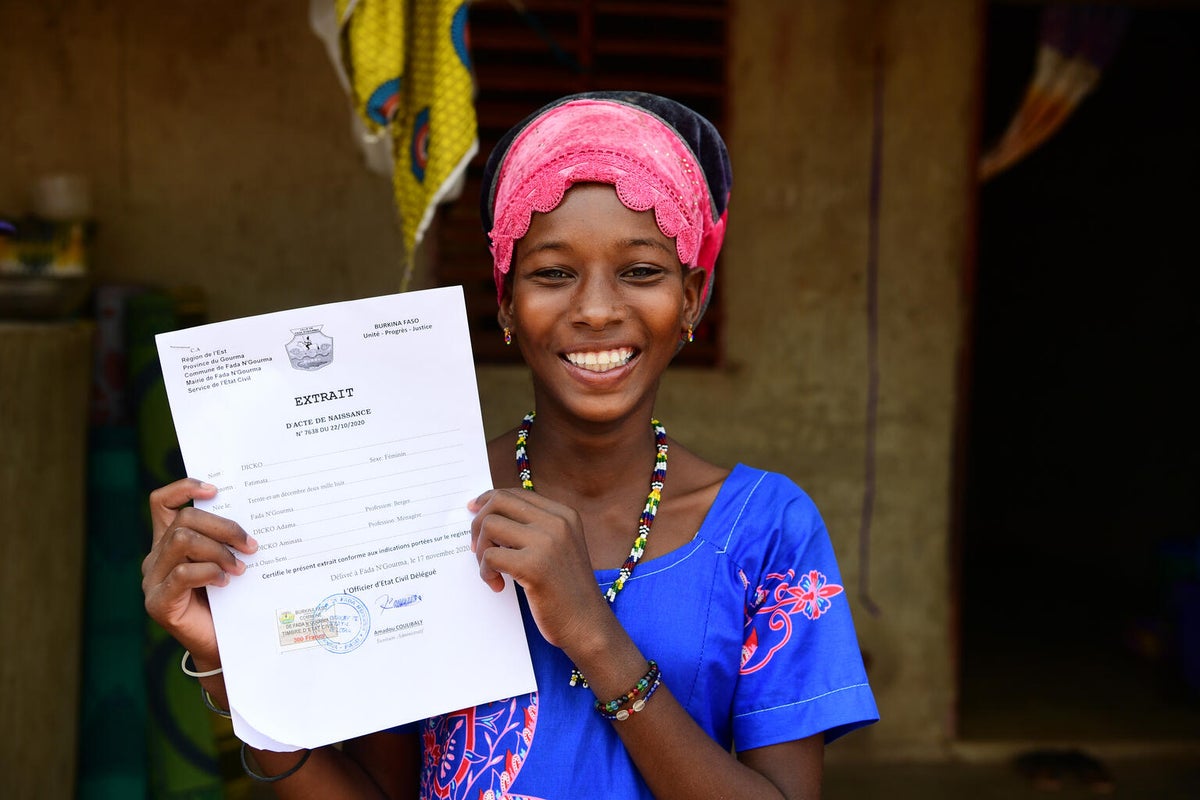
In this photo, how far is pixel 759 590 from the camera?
145 centimetres

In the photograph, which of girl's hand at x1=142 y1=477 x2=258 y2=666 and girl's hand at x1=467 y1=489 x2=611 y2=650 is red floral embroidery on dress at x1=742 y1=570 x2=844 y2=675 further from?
girl's hand at x1=142 y1=477 x2=258 y2=666

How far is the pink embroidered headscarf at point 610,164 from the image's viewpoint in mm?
1403

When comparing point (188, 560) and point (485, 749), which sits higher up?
point (188, 560)

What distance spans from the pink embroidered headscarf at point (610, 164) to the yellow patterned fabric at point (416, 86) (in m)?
0.94

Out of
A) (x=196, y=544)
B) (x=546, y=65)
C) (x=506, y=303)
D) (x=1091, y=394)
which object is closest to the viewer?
(x=196, y=544)

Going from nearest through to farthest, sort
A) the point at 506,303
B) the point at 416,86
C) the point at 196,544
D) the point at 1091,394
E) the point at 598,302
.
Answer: the point at 196,544 < the point at 598,302 < the point at 506,303 < the point at 416,86 < the point at 1091,394

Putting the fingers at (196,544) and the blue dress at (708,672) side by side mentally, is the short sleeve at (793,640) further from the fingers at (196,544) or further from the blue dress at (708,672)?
the fingers at (196,544)

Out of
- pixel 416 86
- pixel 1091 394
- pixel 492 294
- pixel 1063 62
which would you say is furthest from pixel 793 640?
pixel 1091 394

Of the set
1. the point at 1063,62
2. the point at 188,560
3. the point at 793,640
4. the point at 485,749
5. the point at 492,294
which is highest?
the point at 1063,62

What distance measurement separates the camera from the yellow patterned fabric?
8.14ft

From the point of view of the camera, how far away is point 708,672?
4.62ft

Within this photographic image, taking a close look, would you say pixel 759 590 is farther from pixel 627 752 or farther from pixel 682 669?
pixel 627 752

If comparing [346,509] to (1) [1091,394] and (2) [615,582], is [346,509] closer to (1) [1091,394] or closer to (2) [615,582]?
(2) [615,582]
